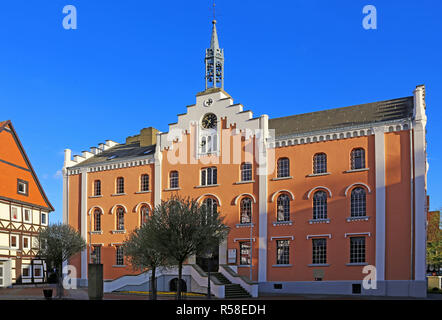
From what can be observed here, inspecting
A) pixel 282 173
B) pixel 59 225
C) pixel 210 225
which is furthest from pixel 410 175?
pixel 59 225

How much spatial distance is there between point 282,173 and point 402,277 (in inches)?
439

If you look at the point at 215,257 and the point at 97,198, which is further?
the point at 97,198

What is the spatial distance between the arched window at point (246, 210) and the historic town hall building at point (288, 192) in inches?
3.1

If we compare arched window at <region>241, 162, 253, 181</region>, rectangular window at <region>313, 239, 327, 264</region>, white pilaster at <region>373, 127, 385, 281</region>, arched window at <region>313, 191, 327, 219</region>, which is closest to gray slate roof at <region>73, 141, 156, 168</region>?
arched window at <region>241, 162, 253, 181</region>

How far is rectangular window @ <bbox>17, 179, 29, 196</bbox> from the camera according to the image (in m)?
48.3

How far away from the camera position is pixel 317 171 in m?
37.3

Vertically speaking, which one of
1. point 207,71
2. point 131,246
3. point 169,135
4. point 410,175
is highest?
point 207,71

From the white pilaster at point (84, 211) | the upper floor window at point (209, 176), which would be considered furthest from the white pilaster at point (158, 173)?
the white pilaster at point (84, 211)

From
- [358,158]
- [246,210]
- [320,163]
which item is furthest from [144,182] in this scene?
[358,158]

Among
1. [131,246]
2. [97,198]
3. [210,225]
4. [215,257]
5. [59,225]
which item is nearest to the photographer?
[210,225]

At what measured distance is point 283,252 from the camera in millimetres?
37500

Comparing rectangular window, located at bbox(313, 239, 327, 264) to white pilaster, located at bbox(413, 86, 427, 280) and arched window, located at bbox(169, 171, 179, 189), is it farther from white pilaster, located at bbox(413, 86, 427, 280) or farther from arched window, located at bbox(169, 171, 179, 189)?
arched window, located at bbox(169, 171, 179, 189)

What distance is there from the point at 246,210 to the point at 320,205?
589 cm

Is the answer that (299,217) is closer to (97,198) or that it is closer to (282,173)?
(282,173)
